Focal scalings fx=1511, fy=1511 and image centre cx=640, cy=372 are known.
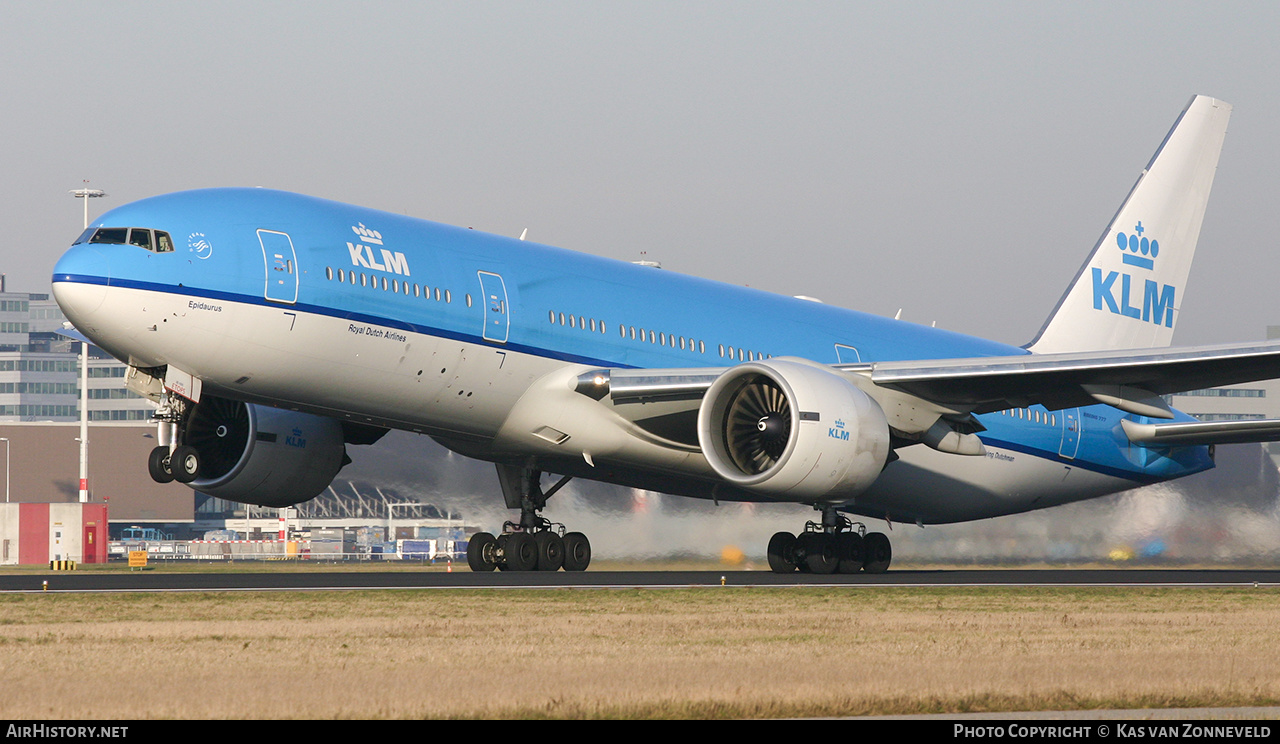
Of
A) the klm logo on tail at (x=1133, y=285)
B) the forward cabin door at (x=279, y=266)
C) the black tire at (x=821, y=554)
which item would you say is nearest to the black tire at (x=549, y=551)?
the black tire at (x=821, y=554)

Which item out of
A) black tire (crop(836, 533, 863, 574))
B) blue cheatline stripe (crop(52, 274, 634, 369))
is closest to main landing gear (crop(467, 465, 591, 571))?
blue cheatline stripe (crop(52, 274, 634, 369))

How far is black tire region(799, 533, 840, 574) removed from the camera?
1134 inches

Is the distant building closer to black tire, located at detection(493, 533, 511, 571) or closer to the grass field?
black tire, located at detection(493, 533, 511, 571)

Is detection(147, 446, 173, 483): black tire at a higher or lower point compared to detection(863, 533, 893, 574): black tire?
higher

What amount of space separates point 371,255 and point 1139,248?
20.3 meters

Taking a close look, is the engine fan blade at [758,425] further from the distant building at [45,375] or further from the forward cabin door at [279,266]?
the distant building at [45,375]

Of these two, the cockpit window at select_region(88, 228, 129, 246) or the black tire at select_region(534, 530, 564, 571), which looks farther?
the black tire at select_region(534, 530, 564, 571)

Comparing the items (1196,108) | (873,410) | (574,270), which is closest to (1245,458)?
(1196,108)

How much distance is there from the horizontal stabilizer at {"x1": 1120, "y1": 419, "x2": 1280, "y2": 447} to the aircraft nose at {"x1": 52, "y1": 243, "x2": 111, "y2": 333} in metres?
20.4

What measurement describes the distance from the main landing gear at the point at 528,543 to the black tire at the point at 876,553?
5533 millimetres

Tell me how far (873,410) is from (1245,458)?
1453 centimetres

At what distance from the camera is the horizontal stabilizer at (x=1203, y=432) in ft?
92.5

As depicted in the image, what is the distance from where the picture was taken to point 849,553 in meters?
29.0

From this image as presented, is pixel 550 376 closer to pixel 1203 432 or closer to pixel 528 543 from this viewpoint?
pixel 528 543
